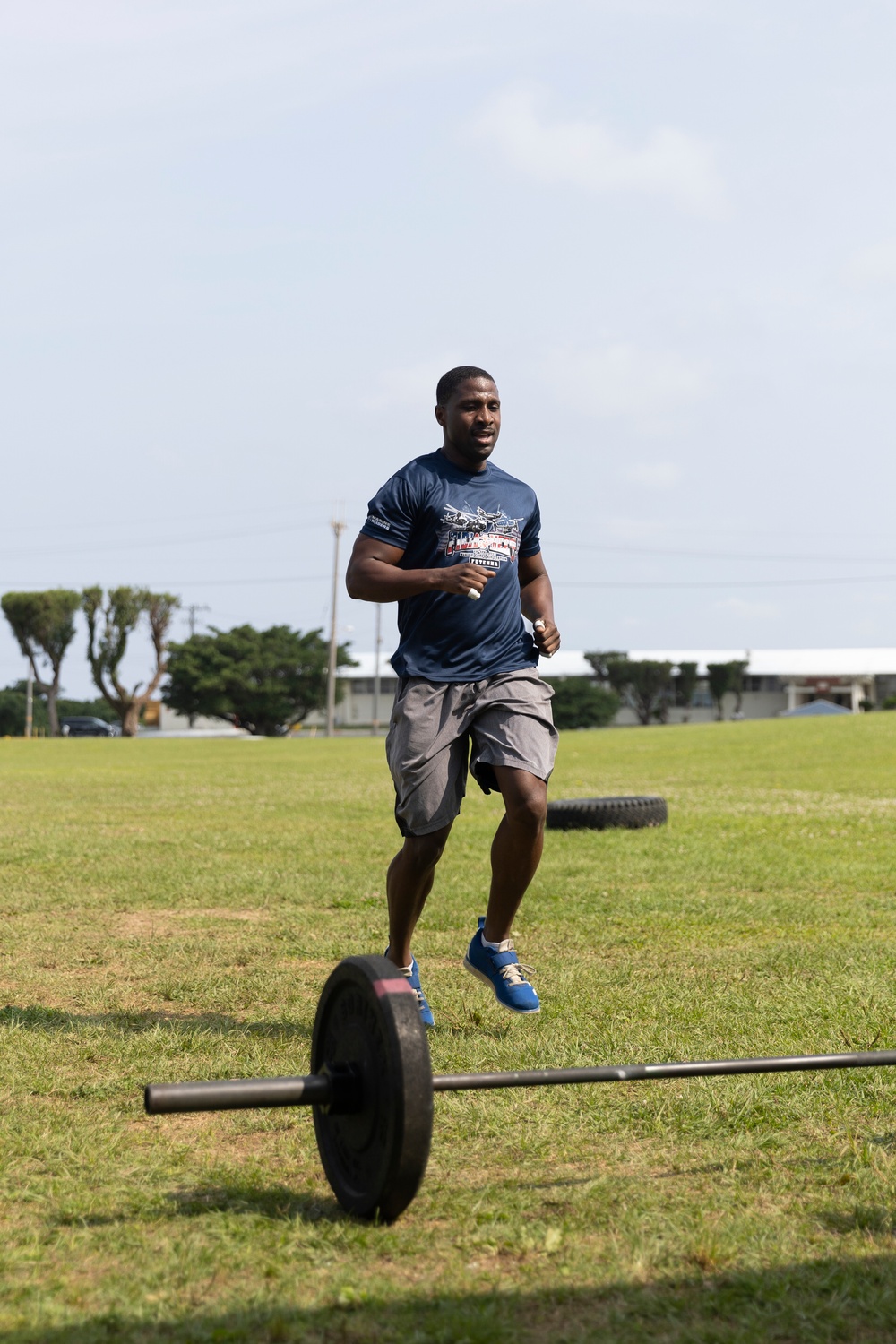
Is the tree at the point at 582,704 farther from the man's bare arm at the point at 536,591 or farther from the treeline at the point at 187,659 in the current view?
the man's bare arm at the point at 536,591

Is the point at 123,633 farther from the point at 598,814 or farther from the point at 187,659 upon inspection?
the point at 598,814

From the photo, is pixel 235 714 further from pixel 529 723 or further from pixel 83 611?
pixel 529 723

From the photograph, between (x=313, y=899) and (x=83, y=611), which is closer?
(x=313, y=899)

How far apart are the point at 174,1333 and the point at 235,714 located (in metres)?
69.8

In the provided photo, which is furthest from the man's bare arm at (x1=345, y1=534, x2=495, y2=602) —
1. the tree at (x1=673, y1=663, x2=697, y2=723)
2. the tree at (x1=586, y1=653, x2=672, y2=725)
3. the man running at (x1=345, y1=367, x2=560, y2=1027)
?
the tree at (x1=673, y1=663, x2=697, y2=723)

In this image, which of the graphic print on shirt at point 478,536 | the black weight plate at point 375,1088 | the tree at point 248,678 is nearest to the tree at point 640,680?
the tree at point 248,678

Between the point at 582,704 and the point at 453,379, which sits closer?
the point at 453,379

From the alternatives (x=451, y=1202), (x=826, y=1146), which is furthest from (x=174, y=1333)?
(x=826, y=1146)

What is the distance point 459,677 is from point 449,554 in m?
0.45

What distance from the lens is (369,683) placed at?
95250 millimetres

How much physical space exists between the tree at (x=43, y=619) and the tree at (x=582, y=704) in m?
27.2

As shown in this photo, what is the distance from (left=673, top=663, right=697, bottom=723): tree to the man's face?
7542 cm

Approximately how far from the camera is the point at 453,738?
461 cm

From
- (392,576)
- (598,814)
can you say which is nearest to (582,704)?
(598,814)
